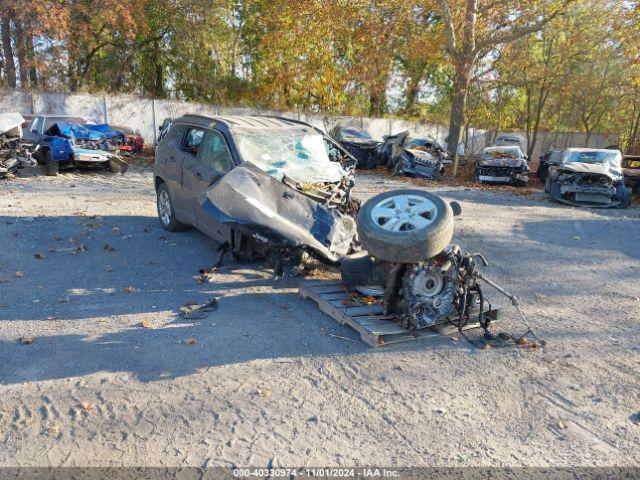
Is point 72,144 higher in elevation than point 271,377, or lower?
higher

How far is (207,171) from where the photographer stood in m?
6.82

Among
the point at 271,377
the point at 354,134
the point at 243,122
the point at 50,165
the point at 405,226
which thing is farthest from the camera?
the point at 354,134

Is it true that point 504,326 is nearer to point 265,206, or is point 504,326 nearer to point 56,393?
point 265,206

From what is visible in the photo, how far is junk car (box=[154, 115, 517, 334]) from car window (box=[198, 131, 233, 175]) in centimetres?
2

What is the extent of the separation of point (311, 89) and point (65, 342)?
87.9 ft

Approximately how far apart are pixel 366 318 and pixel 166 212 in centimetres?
455

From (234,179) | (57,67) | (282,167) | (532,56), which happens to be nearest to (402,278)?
(234,179)

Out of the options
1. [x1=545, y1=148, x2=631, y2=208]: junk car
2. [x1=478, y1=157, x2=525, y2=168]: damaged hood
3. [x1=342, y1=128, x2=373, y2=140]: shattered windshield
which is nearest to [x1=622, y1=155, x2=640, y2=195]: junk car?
[x1=545, y1=148, x2=631, y2=208]: junk car

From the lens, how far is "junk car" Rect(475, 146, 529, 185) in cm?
1767

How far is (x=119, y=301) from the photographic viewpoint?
5508 millimetres

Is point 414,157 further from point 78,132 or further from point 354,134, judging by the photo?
point 78,132

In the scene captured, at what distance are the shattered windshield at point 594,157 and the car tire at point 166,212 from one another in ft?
36.9

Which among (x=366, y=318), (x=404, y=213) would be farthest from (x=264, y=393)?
(x=404, y=213)

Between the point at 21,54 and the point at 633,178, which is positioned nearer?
the point at 633,178
